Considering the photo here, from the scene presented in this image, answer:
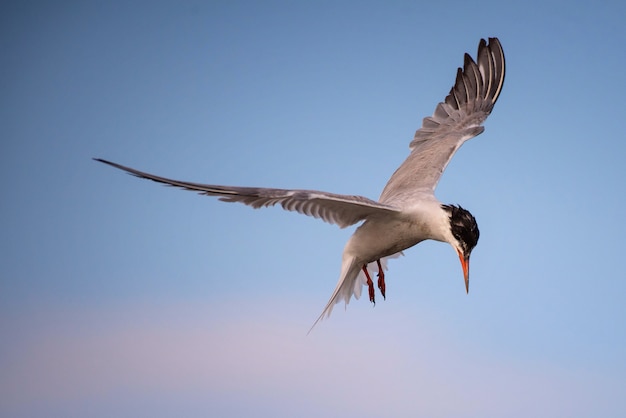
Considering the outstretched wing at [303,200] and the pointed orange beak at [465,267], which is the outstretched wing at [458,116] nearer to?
the outstretched wing at [303,200]

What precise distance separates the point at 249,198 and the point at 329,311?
91.0 inches

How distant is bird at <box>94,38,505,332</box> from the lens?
6.19 metres

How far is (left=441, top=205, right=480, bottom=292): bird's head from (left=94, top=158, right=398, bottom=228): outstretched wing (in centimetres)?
52

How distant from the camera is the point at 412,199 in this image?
283 inches

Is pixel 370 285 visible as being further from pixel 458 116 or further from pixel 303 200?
pixel 458 116

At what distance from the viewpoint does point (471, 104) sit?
9.56 meters

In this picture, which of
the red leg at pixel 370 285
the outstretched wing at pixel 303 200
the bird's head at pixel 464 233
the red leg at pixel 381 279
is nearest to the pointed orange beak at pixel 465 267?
the bird's head at pixel 464 233

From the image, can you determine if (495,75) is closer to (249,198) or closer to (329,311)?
(329,311)

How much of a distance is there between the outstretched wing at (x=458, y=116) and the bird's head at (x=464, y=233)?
167 centimetres

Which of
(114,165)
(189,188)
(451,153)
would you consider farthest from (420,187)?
(114,165)

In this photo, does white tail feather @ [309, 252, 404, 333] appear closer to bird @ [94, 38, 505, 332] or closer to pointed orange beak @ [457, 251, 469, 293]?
bird @ [94, 38, 505, 332]

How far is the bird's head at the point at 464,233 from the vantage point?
640 cm

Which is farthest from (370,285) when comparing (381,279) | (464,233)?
(464,233)

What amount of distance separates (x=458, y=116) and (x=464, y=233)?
334 cm
